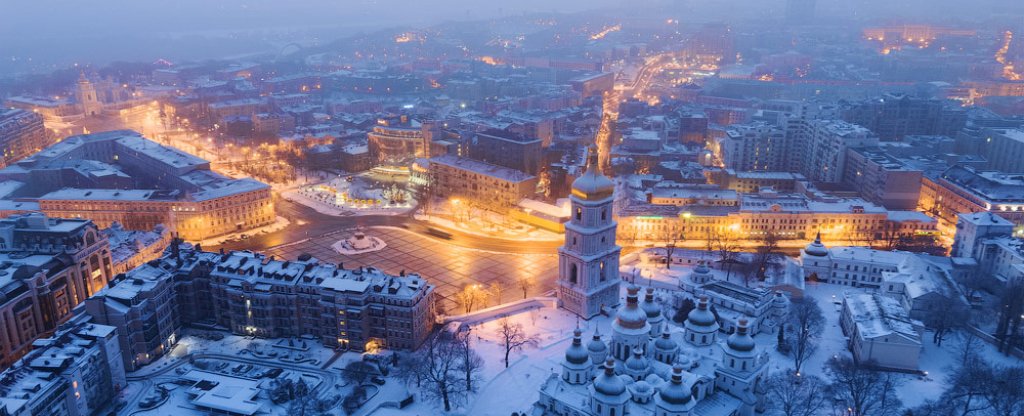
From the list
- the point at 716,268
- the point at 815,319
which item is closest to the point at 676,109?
the point at 716,268

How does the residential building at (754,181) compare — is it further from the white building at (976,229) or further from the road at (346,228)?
the road at (346,228)

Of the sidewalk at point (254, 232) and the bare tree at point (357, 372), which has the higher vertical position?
the bare tree at point (357, 372)

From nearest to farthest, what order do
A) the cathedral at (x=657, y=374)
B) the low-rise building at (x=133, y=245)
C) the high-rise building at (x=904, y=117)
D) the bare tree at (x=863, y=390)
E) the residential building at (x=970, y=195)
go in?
the cathedral at (x=657, y=374) → the bare tree at (x=863, y=390) → the low-rise building at (x=133, y=245) → the residential building at (x=970, y=195) → the high-rise building at (x=904, y=117)

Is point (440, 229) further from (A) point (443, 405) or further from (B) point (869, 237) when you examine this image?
(B) point (869, 237)

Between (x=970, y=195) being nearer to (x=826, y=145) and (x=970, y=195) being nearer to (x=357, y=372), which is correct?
(x=826, y=145)

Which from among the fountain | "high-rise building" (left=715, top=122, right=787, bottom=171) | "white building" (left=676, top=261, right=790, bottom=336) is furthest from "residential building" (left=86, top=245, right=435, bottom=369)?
"high-rise building" (left=715, top=122, right=787, bottom=171)

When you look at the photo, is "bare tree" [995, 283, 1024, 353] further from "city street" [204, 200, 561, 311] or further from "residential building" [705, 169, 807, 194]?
"residential building" [705, 169, 807, 194]

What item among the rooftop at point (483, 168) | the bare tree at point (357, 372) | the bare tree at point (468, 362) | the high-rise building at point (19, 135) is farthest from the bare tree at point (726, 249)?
the high-rise building at point (19, 135)
